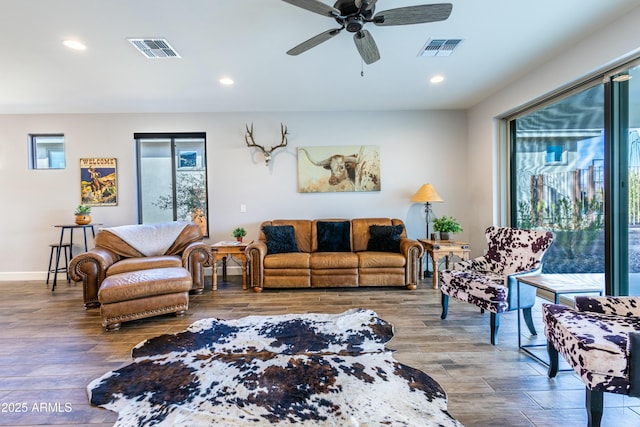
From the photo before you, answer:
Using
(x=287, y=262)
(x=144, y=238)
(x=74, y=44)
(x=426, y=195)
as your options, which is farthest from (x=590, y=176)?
(x=144, y=238)

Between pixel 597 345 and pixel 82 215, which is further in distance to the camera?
pixel 82 215

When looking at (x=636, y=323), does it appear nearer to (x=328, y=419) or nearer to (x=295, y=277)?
(x=328, y=419)

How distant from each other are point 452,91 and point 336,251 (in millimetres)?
2808

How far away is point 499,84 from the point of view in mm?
3707

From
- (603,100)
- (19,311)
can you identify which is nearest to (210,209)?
(19,311)

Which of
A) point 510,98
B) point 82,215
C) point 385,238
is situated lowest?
point 385,238

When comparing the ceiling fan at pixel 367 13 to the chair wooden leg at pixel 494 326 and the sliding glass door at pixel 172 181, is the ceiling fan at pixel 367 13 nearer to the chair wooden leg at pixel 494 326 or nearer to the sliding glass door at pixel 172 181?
the chair wooden leg at pixel 494 326

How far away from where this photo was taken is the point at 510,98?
371 cm

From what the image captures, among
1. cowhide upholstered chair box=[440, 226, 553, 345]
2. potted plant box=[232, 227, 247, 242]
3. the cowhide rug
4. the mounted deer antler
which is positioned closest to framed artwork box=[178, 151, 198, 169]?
the mounted deer antler

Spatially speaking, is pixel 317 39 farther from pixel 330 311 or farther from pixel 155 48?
pixel 330 311

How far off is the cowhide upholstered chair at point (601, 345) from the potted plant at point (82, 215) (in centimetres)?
570

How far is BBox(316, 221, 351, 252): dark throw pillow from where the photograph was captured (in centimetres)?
434

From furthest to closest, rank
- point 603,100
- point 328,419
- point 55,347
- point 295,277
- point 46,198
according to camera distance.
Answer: point 46,198 < point 295,277 < point 603,100 < point 55,347 < point 328,419

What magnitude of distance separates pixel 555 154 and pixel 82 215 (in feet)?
21.7
